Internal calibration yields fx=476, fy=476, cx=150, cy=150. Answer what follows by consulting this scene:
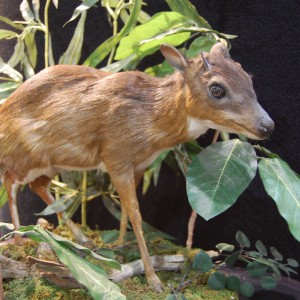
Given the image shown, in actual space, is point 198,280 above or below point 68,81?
below

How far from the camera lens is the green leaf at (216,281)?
3.25 ft

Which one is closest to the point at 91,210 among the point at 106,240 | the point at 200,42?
the point at 106,240

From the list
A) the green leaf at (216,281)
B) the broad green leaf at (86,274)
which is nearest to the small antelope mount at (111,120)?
the green leaf at (216,281)

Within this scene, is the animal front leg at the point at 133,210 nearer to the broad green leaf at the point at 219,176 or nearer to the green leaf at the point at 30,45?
the broad green leaf at the point at 219,176

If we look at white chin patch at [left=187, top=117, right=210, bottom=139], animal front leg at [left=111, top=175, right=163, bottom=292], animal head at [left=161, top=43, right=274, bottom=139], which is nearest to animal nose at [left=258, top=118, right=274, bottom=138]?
animal head at [left=161, top=43, right=274, bottom=139]

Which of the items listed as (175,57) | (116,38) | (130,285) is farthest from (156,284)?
(116,38)

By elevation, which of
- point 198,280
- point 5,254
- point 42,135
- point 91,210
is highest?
point 42,135

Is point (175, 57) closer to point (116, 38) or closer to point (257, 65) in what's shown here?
point (116, 38)

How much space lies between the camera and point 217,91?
2.80 feet

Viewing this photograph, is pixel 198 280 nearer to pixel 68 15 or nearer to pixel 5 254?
pixel 5 254

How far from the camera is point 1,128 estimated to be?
949 mm

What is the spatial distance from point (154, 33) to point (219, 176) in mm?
359

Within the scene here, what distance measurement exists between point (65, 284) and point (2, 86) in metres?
0.52

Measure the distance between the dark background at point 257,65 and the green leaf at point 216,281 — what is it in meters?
0.48
